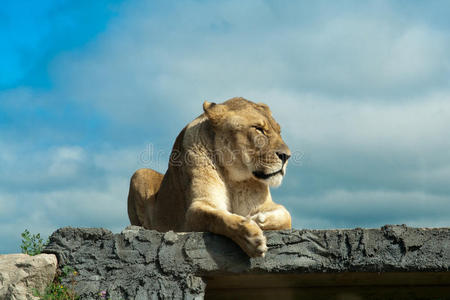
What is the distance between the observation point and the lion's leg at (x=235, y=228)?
4930 millimetres

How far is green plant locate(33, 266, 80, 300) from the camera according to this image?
530cm

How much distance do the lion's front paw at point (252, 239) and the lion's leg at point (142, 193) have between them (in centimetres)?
267

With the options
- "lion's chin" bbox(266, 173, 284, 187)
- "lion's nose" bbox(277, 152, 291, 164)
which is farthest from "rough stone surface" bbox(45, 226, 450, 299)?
"lion's nose" bbox(277, 152, 291, 164)

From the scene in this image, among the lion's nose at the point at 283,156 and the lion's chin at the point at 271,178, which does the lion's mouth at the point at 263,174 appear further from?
the lion's nose at the point at 283,156

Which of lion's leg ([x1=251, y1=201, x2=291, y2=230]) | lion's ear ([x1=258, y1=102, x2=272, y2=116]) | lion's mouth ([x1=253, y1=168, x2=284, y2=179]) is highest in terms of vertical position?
lion's ear ([x1=258, y1=102, x2=272, y2=116])

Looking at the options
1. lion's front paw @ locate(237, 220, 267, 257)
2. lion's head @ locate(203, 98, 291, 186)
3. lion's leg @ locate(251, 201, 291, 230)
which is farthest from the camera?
lion's head @ locate(203, 98, 291, 186)

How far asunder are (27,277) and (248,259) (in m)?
2.12

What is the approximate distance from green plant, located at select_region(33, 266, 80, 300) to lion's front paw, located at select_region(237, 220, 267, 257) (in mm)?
1693

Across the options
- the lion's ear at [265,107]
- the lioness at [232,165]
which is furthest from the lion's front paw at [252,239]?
the lion's ear at [265,107]

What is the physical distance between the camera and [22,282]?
5336 millimetres

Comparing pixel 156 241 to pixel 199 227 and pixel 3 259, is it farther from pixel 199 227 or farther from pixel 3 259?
pixel 3 259

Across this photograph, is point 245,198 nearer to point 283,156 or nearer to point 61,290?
point 283,156

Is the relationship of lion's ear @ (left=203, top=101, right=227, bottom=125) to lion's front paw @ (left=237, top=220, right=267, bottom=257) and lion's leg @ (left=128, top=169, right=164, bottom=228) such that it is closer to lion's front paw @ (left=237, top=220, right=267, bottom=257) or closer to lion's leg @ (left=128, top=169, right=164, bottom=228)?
lion's front paw @ (left=237, top=220, right=267, bottom=257)

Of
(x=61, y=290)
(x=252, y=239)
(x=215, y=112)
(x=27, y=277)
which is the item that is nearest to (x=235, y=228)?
(x=252, y=239)
